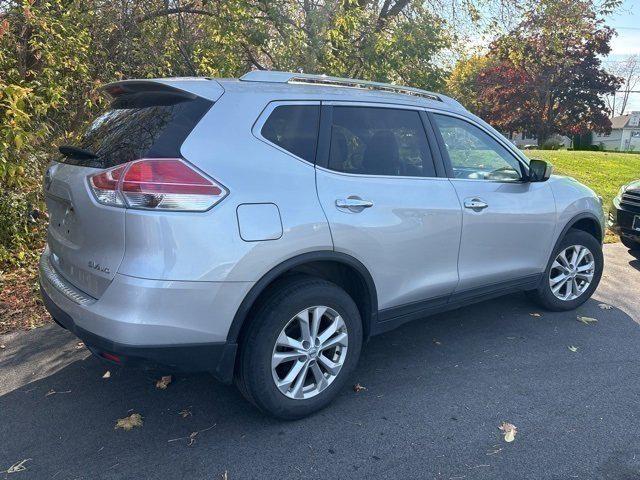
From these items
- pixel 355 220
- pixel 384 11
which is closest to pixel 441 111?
pixel 355 220

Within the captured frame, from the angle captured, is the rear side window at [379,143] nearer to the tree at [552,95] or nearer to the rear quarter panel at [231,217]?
the rear quarter panel at [231,217]

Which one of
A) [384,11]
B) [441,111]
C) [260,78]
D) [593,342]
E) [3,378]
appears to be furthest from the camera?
[384,11]

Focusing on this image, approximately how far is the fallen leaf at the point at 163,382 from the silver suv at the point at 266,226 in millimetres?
779

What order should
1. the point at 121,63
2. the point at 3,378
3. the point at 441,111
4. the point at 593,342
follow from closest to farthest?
the point at 3,378 → the point at 441,111 → the point at 593,342 → the point at 121,63

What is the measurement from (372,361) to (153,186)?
6.83 ft

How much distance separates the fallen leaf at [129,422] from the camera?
289 cm

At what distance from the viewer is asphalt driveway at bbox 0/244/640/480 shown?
2.62 meters

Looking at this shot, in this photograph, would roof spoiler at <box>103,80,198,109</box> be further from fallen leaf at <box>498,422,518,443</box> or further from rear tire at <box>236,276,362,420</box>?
fallen leaf at <box>498,422,518,443</box>

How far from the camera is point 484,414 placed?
310cm

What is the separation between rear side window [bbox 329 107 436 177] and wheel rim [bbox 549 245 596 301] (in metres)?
1.89

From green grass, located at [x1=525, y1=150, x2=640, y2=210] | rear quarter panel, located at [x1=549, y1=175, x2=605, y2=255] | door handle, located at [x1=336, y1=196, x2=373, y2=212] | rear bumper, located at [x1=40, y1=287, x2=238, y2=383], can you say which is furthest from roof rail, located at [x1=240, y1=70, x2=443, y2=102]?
green grass, located at [x1=525, y1=150, x2=640, y2=210]

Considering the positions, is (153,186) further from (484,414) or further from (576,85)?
(576,85)

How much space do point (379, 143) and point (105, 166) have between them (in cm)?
164

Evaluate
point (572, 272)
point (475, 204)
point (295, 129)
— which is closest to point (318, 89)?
point (295, 129)
